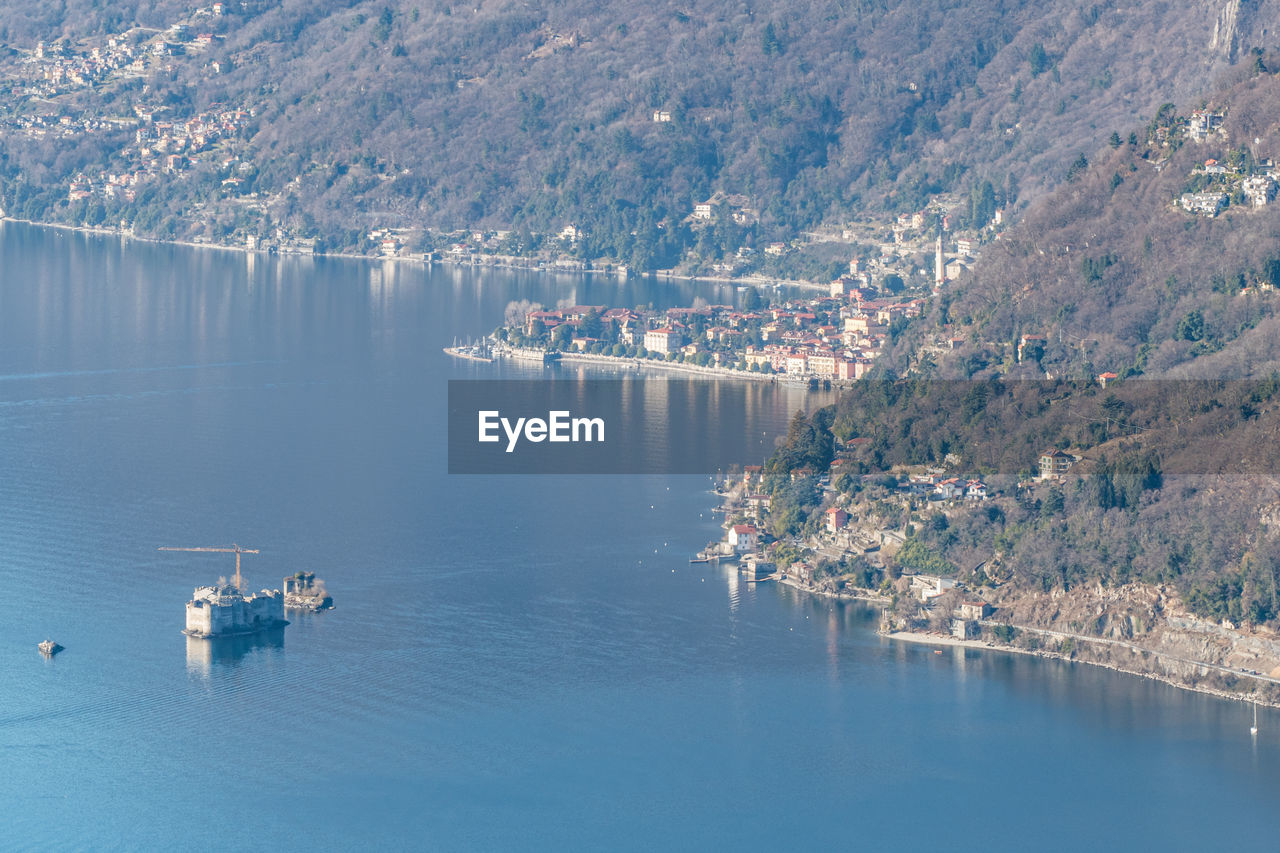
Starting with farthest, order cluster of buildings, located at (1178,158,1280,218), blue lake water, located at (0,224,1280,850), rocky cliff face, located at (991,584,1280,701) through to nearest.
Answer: cluster of buildings, located at (1178,158,1280,218), rocky cliff face, located at (991,584,1280,701), blue lake water, located at (0,224,1280,850)

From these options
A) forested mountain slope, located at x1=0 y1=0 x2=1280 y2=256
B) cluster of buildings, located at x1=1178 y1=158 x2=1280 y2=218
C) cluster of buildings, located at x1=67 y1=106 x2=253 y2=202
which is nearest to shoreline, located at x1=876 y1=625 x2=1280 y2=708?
cluster of buildings, located at x1=1178 y1=158 x2=1280 y2=218

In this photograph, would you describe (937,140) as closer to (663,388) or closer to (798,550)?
(663,388)

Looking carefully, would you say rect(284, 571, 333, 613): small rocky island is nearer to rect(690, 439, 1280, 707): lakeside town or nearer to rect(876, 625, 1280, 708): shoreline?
rect(690, 439, 1280, 707): lakeside town

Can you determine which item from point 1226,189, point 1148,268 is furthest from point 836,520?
point 1226,189
